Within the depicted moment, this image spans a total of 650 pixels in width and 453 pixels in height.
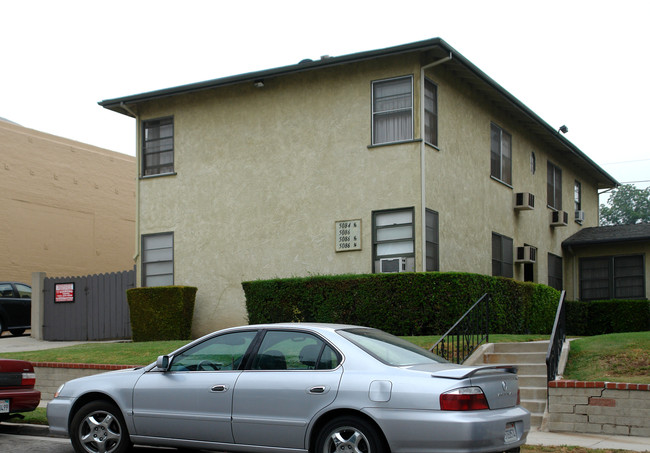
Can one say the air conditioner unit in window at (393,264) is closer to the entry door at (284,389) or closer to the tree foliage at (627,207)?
the entry door at (284,389)

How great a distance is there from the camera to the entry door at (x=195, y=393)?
7.79 m

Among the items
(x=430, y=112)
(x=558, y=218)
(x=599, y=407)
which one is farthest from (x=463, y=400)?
(x=558, y=218)

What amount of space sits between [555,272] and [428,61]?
1090 centimetres

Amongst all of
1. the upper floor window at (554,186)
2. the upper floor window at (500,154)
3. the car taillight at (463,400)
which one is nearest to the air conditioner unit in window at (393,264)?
the upper floor window at (500,154)

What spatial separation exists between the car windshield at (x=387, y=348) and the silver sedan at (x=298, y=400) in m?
0.02

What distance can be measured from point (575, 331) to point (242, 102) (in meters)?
12.6

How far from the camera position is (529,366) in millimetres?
12391

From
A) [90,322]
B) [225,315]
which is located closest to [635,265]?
[225,315]

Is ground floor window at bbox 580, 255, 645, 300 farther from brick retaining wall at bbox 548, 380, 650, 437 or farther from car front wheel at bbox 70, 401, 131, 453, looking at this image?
car front wheel at bbox 70, 401, 131, 453

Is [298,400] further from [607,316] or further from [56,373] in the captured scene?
[607,316]

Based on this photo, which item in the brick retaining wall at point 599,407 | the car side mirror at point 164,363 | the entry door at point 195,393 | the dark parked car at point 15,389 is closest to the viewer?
the entry door at point 195,393

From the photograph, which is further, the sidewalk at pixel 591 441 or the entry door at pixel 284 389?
the sidewalk at pixel 591 441

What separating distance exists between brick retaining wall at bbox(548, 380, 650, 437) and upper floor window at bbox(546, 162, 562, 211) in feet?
51.8

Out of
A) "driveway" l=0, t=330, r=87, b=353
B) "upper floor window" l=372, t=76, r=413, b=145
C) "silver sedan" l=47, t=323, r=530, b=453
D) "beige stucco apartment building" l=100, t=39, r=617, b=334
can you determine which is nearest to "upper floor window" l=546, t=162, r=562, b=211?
"beige stucco apartment building" l=100, t=39, r=617, b=334
